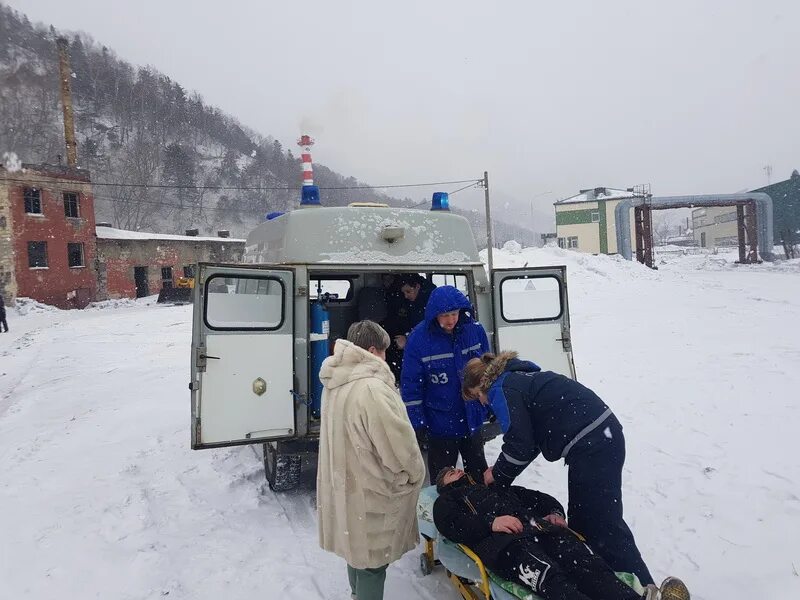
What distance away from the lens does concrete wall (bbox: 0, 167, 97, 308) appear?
26.1 metres

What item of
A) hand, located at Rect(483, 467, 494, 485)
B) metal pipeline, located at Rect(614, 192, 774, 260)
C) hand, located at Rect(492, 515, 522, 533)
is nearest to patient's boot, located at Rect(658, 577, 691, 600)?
hand, located at Rect(492, 515, 522, 533)

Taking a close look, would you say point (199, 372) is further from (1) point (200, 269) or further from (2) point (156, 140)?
(2) point (156, 140)

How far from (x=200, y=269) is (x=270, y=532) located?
223 centimetres

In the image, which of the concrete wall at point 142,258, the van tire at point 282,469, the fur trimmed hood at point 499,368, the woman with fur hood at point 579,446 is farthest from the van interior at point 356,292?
the concrete wall at point 142,258

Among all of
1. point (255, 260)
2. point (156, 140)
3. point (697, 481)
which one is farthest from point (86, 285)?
point (156, 140)

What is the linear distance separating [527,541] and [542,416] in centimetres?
67

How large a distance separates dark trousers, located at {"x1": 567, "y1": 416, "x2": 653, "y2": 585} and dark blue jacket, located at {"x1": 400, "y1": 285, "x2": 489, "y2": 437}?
3.77ft

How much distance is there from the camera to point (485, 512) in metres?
2.95

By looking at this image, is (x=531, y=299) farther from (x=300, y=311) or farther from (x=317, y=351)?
(x=300, y=311)

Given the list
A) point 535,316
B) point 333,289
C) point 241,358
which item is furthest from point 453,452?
point 333,289

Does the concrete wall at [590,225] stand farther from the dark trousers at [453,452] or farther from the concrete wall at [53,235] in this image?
the dark trousers at [453,452]

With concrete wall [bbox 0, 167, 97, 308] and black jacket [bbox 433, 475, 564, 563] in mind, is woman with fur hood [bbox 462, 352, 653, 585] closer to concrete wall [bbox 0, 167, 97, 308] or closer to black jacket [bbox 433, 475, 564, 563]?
black jacket [bbox 433, 475, 564, 563]

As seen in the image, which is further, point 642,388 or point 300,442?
point 642,388

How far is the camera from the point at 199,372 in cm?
389
